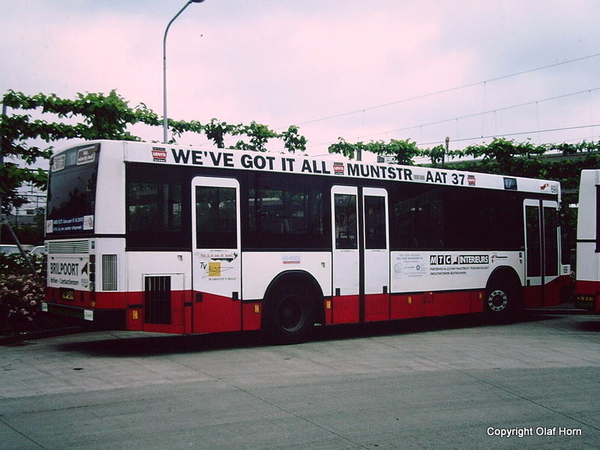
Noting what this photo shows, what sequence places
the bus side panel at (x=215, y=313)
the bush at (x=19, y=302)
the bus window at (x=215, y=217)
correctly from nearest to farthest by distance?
the bus side panel at (x=215, y=313), the bus window at (x=215, y=217), the bush at (x=19, y=302)

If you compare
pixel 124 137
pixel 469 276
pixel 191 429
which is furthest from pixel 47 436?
pixel 124 137

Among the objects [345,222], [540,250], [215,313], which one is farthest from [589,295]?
[215,313]

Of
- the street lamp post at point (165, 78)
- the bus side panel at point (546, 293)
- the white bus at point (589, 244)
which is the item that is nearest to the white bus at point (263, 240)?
the bus side panel at point (546, 293)

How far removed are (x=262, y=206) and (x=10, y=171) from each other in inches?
276

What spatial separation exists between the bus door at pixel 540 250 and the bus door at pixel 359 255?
4.48 meters

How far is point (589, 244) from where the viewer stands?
14.9 m

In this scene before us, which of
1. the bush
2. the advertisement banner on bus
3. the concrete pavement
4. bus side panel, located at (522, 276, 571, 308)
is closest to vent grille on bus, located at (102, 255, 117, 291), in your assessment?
the advertisement banner on bus

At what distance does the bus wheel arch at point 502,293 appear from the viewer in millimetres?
15367

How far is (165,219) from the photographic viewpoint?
415 inches

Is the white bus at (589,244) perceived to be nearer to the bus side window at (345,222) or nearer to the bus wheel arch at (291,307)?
the bus side window at (345,222)

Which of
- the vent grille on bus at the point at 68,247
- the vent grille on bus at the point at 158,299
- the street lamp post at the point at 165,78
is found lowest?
the vent grille on bus at the point at 158,299

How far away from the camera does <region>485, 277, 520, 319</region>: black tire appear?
15.4 meters

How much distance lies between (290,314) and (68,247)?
378 centimetres

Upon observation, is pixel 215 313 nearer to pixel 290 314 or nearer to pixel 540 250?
pixel 290 314
